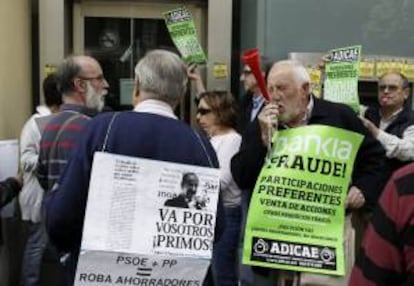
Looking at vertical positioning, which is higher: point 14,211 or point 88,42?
point 88,42

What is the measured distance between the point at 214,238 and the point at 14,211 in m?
3.13

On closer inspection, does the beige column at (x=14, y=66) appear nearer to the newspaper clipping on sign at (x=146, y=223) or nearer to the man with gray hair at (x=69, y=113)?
the man with gray hair at (x=69, y=113)

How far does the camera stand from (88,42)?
7215mm

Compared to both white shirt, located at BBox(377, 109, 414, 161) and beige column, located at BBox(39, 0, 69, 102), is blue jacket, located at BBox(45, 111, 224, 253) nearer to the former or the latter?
white shirt, located at BBox(377, 109, 414, 161)

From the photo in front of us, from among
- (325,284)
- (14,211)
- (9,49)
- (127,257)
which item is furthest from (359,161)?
(9,49)

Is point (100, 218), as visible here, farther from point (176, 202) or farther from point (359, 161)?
point (359, 161)

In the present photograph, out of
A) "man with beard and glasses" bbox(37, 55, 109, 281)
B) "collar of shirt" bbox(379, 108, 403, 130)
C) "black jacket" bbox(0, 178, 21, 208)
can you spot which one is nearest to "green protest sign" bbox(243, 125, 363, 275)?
"man with beard and glasses" bbox(37, 55, 109, 281)

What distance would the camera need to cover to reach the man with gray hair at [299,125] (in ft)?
12.7

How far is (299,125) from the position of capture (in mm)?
3941

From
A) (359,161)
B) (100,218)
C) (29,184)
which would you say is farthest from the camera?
(29,184)

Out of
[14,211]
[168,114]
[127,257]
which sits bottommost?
[14,211]

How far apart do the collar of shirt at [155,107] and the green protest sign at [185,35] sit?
9.88ft

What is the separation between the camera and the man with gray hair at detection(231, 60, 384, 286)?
3.86 meters

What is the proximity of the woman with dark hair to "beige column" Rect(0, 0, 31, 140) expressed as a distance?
1.58 metres
